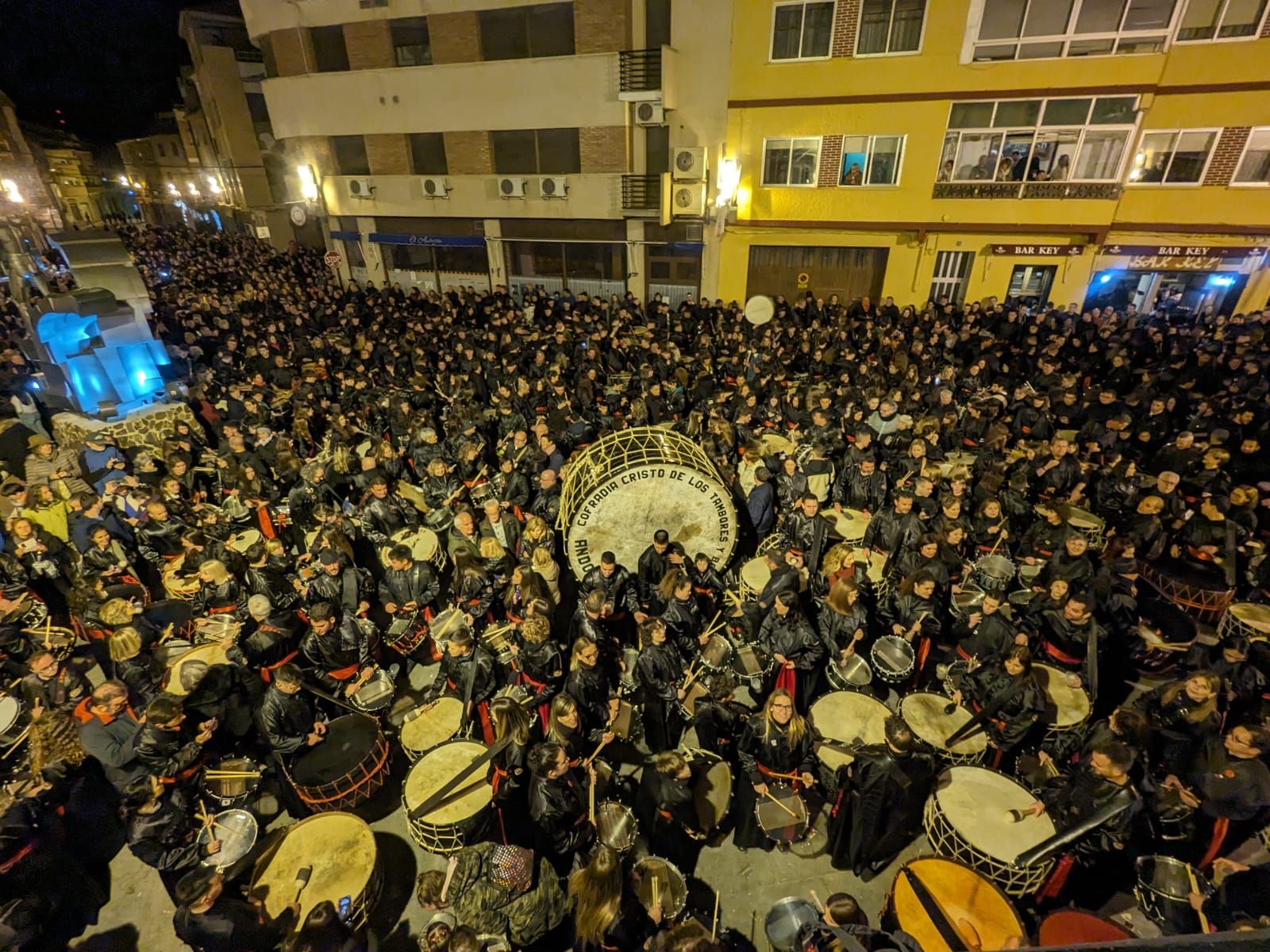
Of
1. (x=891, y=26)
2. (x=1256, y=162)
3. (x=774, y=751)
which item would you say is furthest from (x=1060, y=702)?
(x=1256, y=162)

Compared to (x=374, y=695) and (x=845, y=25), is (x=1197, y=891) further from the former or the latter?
(x=845, y=25)

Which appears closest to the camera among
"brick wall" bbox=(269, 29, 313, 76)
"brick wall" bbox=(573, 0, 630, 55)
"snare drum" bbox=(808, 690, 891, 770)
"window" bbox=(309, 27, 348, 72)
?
"snare drum" bbox=(808, 690, 891, 770)

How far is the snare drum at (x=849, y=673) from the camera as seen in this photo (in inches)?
269

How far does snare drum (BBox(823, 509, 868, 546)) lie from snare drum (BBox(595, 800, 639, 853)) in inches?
212

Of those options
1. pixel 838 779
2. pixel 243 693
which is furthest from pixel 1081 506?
pixel 243 693

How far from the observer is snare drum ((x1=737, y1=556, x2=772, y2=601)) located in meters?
8.38

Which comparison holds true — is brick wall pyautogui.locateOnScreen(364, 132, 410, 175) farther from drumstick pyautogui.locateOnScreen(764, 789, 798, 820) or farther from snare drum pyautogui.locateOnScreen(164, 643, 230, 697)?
drumstick pyautogui.locateOnScreen(764, 789, 798, 820)

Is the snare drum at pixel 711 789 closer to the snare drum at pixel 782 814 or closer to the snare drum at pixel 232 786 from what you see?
the snare drum at pixel 782 814

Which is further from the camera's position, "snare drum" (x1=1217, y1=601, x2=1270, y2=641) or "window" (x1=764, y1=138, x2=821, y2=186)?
"window" (x1=764, y1=138, x2=821, y2=186)

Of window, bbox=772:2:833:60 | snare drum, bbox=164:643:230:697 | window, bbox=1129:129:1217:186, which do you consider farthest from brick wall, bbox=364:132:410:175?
window, bbox=1129:129:1217:186

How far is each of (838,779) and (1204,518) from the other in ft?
25.3

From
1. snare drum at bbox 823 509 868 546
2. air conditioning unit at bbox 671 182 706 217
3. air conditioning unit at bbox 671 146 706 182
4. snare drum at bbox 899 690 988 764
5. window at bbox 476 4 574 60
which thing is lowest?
snare drum at bbox 899 690 988 764

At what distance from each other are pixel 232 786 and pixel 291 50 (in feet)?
109

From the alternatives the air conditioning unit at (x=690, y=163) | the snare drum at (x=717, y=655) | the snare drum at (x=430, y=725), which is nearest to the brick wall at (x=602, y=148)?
the air conditioning unit at (x=690, y=163)
